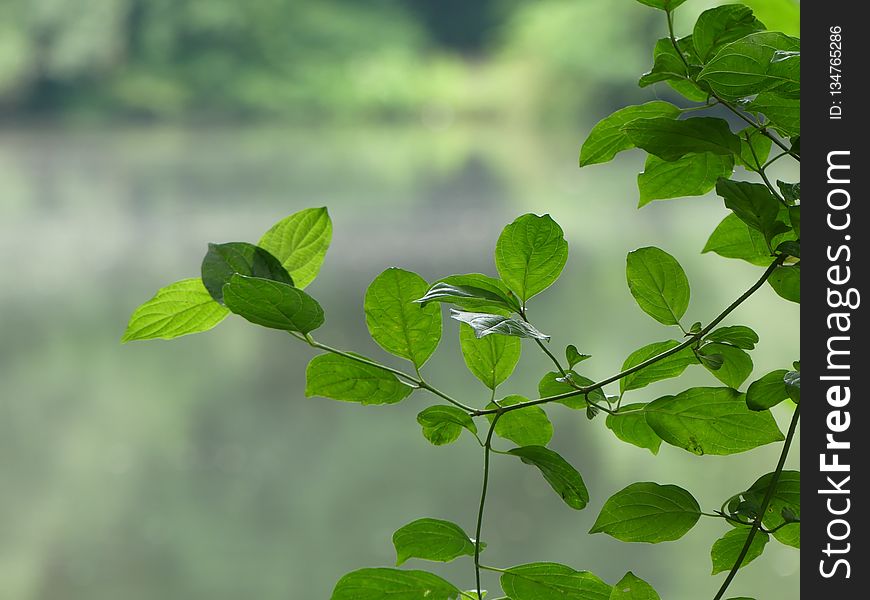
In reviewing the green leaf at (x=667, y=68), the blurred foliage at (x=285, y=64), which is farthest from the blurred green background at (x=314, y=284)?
Result: the green leaf at (x=667, y=68)

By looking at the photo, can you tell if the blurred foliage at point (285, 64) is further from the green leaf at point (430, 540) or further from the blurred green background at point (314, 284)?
the green leaf at point (430, 540)

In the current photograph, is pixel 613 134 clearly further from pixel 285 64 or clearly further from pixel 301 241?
pixel 285 64

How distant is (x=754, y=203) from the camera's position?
19 centimetres

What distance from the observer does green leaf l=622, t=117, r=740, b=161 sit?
7.9 inches

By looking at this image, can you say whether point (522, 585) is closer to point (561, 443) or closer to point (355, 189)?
point (561, 443)

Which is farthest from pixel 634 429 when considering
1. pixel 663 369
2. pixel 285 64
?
pixel 285 64

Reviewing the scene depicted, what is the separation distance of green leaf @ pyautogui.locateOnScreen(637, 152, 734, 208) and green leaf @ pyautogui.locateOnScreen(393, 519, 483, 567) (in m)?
0.09

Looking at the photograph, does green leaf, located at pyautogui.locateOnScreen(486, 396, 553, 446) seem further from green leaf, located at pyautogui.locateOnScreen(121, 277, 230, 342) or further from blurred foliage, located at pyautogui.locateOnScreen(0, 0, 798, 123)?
blurred foliage, located at pyautogui.locateOnScreen(0, 0, 798, 123)

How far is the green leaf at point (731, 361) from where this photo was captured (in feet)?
0.70

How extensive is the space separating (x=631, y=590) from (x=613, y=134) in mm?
98

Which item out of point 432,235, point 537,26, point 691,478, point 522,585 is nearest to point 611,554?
point 691,478

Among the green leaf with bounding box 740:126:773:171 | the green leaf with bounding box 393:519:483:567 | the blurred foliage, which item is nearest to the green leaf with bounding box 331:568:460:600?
the green leaf with bounding box 393:519:483:567

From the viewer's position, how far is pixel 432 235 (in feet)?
16.9
